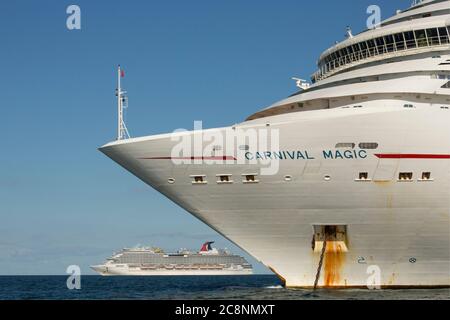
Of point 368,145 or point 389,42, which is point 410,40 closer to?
point 389,42

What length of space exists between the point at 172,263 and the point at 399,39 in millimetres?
75768

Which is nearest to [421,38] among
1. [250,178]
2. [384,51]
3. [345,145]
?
[384,51]

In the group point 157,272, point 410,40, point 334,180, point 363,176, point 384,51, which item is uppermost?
point 410,40

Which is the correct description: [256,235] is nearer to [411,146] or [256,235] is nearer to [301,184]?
[301,184]

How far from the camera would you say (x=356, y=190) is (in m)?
22.4

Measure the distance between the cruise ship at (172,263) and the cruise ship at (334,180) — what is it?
243 feet

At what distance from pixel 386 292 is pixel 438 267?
2.31 meters

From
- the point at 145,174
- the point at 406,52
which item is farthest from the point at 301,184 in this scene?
the point at 406,52

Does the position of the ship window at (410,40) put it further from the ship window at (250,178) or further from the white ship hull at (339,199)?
the ship window at (250,178)

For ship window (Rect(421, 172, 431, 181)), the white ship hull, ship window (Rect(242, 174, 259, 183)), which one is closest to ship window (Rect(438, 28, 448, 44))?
the white ship hull

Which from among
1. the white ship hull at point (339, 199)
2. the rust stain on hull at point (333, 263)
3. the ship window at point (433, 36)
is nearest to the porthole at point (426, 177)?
the white ship hull at point (339, 199)

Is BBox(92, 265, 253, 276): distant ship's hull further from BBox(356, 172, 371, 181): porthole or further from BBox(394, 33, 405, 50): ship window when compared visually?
BBox(356, 172, 371, 181): porthole

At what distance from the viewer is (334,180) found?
73.2ft

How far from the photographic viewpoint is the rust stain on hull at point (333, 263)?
2338 cm
